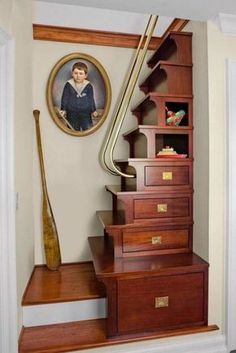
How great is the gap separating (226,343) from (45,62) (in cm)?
273

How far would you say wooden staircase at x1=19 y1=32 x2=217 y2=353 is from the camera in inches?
65.7

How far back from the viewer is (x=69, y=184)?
252 cm

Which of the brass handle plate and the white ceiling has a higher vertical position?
the white ceiling

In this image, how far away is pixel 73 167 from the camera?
8.29 feet

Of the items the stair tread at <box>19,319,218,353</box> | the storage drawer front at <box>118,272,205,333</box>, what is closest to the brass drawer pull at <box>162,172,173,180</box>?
the storage drawer front at <box>118,272,205,333</box>

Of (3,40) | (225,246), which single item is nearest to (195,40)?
(3,40)

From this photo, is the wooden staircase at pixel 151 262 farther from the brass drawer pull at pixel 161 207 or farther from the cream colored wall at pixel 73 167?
the cream colored wall at pixel 73 167

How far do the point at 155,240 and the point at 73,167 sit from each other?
1.08m

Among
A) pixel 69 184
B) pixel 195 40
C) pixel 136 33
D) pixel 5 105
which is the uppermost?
pixel 136 33

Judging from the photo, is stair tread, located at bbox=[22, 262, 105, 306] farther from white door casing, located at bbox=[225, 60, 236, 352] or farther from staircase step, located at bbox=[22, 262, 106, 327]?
white door casing, located at bbox=[225, 60, 236, 352]

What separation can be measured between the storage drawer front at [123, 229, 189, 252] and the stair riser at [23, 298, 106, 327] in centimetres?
47

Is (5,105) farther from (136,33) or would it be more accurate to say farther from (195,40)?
(136,33)

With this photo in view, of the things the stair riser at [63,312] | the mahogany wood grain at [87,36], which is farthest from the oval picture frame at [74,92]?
the stair riser at [63,312]

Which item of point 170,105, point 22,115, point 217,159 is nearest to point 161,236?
point 217,159
